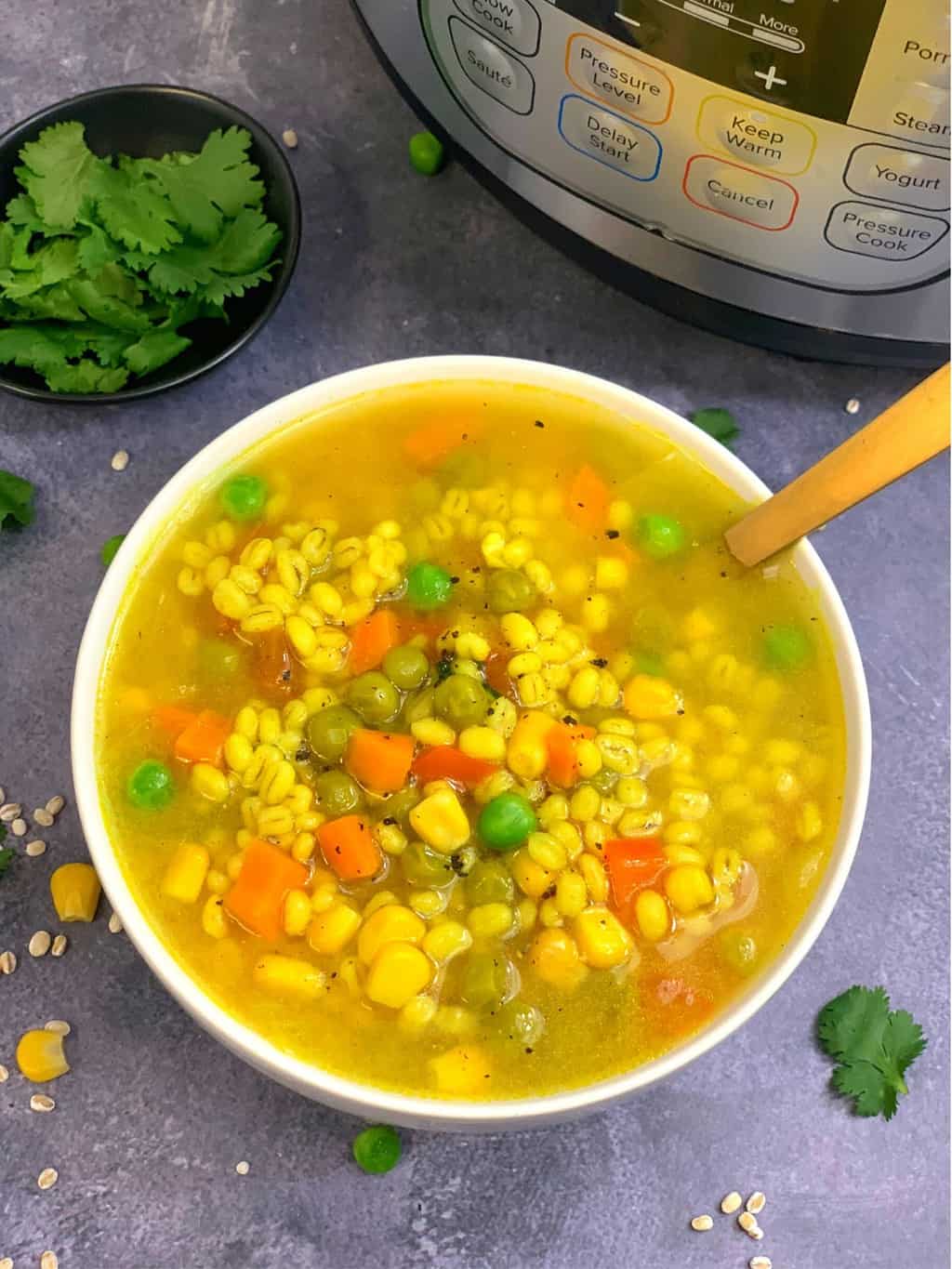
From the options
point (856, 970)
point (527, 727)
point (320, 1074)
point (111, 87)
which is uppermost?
point (111, 87)

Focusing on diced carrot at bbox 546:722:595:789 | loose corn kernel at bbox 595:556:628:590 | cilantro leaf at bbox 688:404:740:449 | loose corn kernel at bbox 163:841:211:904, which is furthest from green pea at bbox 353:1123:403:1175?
cilantro leaf at bbox 688:404:740:449

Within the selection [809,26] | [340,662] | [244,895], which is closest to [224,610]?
[340,662]

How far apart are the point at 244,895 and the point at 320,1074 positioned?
227mm

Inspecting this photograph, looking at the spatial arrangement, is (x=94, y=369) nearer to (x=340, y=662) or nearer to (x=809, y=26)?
(x=340, y=662)

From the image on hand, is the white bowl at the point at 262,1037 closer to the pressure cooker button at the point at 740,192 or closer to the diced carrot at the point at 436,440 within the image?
the diced carrot at the point at 436,440

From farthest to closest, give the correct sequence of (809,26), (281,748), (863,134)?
1. (281,748)
2. (863,134)
3. (809,26)

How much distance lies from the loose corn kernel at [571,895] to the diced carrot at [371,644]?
1.22 feet

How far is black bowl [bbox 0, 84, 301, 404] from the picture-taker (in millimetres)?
1901

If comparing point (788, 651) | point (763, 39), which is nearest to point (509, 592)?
point (788, 651)

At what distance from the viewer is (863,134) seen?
1.37 m

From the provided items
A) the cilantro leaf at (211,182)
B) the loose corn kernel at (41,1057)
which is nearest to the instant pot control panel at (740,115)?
the cilantro leaf at (211,182)

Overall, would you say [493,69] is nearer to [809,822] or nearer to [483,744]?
[483,744]

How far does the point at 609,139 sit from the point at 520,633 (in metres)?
0.66

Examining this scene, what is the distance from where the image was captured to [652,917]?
1435 mm
